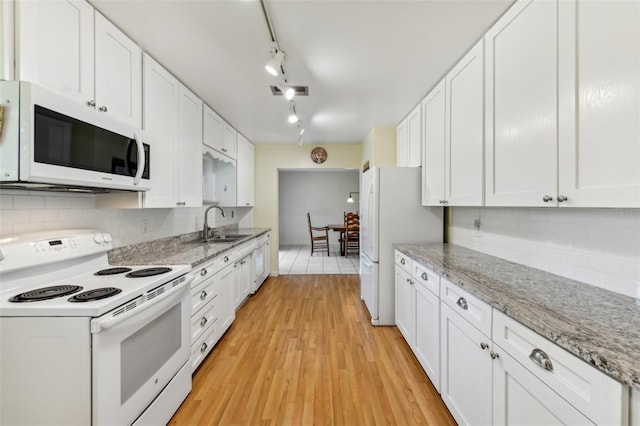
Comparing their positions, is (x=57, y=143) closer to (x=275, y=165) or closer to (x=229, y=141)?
(x=229, y=141)

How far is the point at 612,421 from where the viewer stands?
0.66 metres

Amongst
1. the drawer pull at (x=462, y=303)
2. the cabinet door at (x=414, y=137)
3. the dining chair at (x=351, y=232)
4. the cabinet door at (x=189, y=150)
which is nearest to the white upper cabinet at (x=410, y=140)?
the cabinet door at (x=414, y=137)

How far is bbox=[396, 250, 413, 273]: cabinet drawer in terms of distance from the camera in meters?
2.24

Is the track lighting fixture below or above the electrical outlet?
above

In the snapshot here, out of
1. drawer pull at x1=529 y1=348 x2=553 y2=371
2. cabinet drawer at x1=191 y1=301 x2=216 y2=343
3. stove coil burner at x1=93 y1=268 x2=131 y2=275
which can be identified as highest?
stove coil burner at x1=93 y1=268 x2=131 y2=275

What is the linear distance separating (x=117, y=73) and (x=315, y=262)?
15.8 ft

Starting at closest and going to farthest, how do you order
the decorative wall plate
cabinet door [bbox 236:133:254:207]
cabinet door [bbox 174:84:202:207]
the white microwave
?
the white microwave < cabinet door [bbox 174:84:202:207] < cabinet door [bbox 236:133:254:207] < the decorative wall plate

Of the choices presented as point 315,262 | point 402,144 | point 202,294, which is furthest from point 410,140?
point 315,262

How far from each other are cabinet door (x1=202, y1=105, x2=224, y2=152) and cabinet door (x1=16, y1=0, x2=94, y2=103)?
1382 millimetres

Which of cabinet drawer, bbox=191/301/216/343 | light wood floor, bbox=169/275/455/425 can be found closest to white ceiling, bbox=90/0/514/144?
cabinet drawer, bbox=191/301/216/343

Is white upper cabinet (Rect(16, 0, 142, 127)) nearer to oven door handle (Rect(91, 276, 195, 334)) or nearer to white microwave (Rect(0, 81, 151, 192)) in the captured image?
white microwave (Rect(0, 81, 151, 192))

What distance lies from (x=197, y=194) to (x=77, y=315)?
170 cm

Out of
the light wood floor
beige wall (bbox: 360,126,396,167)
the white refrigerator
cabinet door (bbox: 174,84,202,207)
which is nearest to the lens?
the light wood floor

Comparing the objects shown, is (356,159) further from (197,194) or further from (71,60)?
(71,60)
